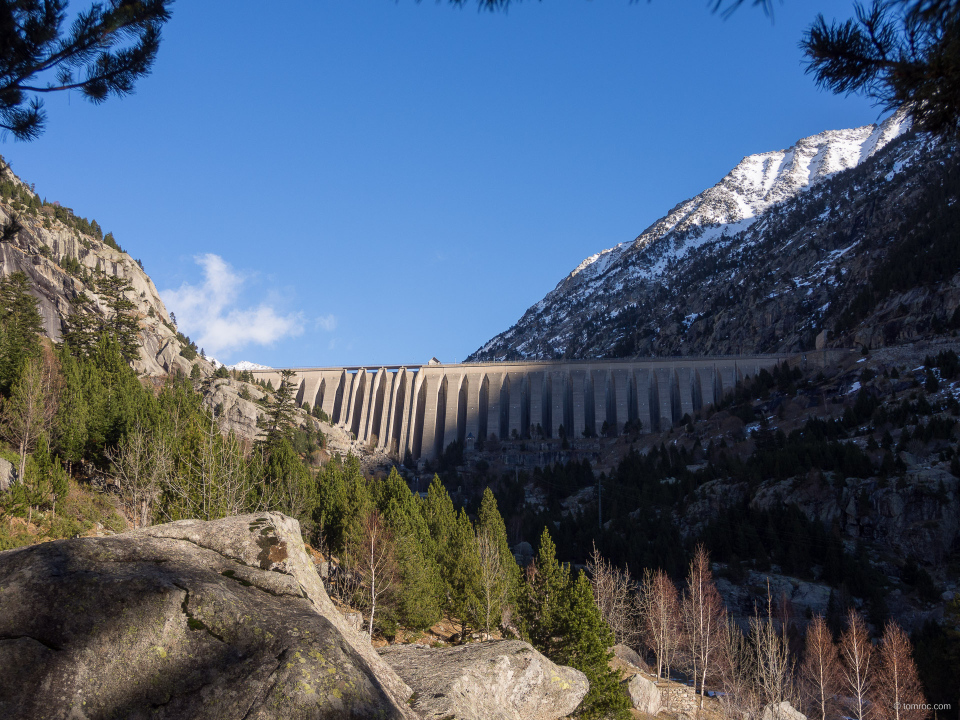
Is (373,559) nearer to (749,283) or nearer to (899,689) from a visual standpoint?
(899,689)

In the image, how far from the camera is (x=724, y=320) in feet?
421

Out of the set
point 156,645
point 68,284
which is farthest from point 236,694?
point 68,284

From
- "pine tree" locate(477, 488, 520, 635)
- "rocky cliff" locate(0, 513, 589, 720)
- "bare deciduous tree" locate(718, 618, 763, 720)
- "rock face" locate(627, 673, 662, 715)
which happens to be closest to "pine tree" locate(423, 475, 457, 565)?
"pine tree" locate(477, 488, 520, 635)

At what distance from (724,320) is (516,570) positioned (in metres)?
102

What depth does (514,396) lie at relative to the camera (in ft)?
331

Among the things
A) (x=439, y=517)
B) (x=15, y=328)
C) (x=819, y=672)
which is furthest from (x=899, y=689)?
(x=15, y=328)

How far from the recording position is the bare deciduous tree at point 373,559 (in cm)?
2936

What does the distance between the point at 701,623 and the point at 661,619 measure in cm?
272

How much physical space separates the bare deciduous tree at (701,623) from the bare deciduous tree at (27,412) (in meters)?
31.9

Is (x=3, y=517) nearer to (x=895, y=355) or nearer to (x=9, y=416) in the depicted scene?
(x=9, y=416)

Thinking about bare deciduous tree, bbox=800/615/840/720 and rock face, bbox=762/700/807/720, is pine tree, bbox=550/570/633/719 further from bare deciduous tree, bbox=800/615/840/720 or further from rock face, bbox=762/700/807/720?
bare deciduous tree, bbox=800/615/840/720

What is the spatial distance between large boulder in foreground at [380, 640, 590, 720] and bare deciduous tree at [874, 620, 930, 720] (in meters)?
19.2

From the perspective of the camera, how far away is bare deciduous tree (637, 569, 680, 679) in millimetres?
37094

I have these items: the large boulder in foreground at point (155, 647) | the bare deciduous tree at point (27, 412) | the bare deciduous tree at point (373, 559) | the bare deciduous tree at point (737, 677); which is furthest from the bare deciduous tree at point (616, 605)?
the large boulder in foreground at point (155, 647)
